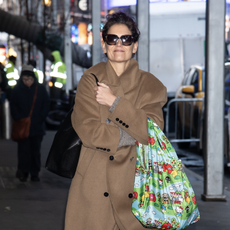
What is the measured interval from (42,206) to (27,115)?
6.41 ft

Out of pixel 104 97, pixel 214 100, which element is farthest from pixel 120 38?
pixel 214 100

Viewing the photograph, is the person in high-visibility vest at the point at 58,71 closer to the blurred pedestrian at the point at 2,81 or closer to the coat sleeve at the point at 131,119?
the blurred pedestrian at the point at 2,81

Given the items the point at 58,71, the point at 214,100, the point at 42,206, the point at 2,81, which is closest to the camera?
the point at 42,206

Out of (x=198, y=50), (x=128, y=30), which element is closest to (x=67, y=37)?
(x=198, y=50)

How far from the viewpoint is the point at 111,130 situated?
2.75 metres

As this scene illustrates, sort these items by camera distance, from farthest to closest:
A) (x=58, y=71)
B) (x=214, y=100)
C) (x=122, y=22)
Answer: (x=58, y=71)
(x=214, y=100)
(x=122, y=22)

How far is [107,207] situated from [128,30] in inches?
41.2

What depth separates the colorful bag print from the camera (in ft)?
8.63

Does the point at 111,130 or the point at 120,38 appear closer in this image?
the point at 111,130

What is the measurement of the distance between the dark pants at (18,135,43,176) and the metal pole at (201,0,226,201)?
103 inches

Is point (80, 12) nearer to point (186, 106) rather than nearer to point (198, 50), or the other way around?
point (198, 50)

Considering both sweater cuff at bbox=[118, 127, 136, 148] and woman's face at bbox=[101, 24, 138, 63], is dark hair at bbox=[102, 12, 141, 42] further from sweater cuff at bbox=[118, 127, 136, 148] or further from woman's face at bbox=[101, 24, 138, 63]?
sweater cuff at bbox=[118, 127, 136, 148]

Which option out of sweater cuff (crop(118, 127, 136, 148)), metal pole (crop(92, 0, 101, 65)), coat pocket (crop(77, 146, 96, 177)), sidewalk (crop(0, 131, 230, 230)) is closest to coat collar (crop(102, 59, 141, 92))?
sweater cuff (crop(118, 127, 136, 148))

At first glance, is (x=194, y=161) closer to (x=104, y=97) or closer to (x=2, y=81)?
(x=2, y=81)
